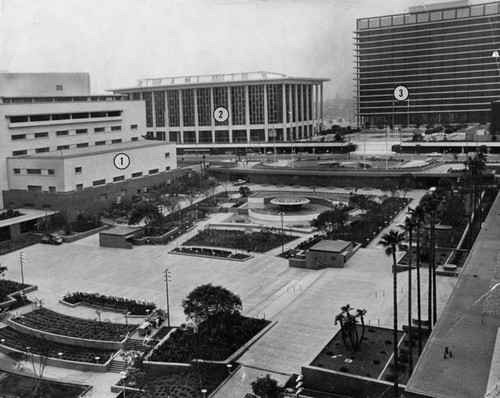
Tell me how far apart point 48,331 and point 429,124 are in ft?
342

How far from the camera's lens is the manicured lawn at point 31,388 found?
70.2ft

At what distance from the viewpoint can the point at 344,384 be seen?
19.6 meters

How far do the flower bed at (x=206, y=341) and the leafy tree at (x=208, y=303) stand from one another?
49 cm

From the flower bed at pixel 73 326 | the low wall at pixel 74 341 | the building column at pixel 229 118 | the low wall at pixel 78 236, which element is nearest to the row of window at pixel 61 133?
the low wall at pixel 78 236

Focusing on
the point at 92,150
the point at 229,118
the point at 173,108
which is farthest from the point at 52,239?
the point at 173,108

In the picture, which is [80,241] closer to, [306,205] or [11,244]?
[11,244]

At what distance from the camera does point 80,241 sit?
143ft

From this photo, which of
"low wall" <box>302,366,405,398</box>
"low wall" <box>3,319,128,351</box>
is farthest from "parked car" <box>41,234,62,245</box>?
"low wall" <box>302,366,405,398</box>

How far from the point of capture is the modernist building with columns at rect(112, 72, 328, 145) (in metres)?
96.6

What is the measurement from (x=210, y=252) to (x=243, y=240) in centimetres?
292

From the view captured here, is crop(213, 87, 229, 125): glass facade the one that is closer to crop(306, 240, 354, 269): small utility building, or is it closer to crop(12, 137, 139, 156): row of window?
crop(12, 137, 139, 156): row of window

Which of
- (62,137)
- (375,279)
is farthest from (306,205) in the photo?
(62,137)

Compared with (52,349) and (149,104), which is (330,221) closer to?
(52,349)

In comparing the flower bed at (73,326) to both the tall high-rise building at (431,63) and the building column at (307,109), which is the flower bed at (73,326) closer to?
the building column at (307,109)
